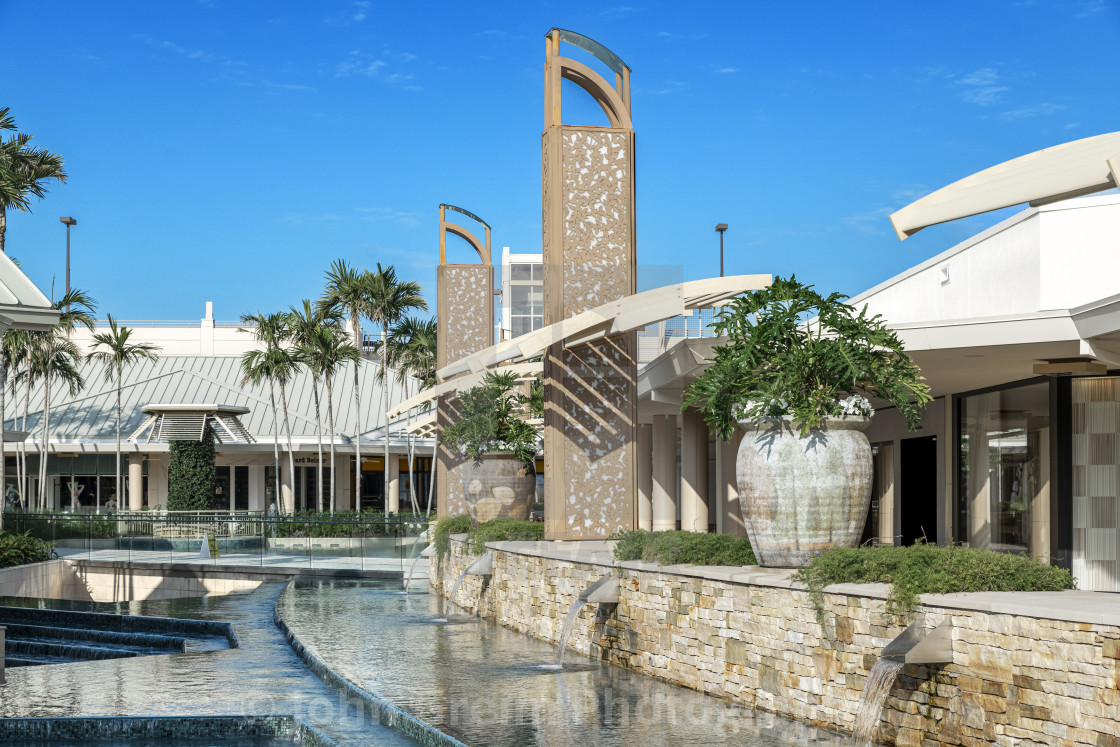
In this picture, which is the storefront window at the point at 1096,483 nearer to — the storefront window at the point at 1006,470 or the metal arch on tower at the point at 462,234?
the storefront window at the point at 1006,470

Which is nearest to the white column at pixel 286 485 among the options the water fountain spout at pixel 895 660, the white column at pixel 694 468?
the white column at pixel 694 468

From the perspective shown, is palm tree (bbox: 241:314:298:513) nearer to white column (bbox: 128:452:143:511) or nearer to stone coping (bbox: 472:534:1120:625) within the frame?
white column (bbox: 128:452:143:511)

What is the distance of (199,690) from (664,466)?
1453 cm

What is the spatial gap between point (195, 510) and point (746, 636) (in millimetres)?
30163

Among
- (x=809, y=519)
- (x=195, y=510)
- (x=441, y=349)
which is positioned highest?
(x=441, y=349)

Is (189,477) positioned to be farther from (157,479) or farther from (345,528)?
(157,479)

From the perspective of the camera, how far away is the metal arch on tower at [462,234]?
23328 millimetres

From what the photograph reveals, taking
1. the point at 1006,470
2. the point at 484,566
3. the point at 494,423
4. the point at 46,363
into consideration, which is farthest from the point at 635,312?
the point at 46,363

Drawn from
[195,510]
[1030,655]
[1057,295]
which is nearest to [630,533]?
[1030,655]

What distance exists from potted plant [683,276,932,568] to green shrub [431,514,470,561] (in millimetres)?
9869

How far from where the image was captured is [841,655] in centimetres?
695

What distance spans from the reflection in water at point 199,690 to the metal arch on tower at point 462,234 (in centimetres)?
1207

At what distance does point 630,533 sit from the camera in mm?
10391

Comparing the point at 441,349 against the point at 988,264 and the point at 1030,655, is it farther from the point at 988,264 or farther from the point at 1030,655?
the point at 1030,655
